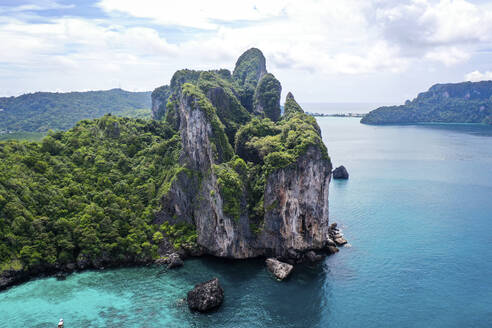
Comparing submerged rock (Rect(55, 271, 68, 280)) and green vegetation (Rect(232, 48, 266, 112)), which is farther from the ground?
green vegetation (Rect(232, 48, 266, 112))

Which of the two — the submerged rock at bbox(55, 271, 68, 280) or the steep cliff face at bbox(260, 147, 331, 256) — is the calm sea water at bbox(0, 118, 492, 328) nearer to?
the submerged rock at bbox(55, 271, 68, 280)

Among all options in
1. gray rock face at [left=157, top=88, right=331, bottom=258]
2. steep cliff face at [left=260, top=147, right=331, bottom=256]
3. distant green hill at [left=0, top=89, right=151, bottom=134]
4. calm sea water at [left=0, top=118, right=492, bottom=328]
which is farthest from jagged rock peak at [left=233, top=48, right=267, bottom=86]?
steep cliff face at [left=260, top=147, right=331, bottom=256]

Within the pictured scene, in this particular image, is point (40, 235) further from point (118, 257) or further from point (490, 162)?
point (490, 162)

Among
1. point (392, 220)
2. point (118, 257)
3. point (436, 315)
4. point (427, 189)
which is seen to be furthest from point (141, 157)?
point (427, 189)

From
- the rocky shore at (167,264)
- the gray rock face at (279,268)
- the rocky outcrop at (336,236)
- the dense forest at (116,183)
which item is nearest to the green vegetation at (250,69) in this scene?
the dense forest at (116,183)

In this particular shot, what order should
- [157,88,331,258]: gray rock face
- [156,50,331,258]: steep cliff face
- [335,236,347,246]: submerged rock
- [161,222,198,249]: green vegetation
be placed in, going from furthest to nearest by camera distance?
[335,236,347,246]: submerged rock, [161,222,198,249]: green vegetation, [156,50,331,258]: steep cliff face, [157,88,331,258]: gray rock face

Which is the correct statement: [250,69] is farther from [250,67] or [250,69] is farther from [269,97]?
[269,97]

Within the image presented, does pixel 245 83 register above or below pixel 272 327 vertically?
above
